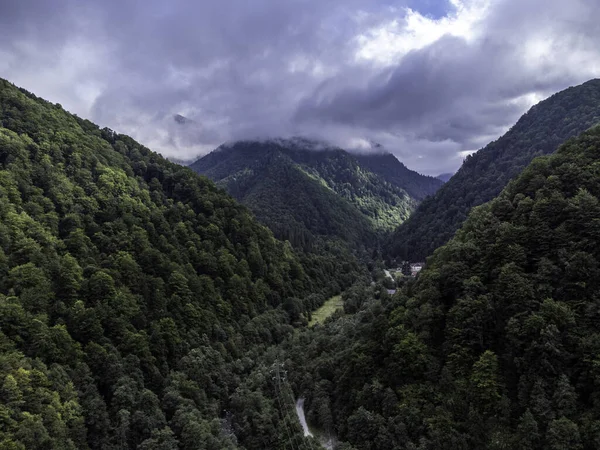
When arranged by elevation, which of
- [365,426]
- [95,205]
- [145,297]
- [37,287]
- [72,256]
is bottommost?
[365,426]

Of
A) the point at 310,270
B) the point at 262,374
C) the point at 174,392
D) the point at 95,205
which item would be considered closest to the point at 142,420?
the point at 174,392

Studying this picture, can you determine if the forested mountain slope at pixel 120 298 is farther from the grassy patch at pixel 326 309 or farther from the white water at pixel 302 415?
the grassy patch at pixel 326 309

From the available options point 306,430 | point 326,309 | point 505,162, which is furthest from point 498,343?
point 505,162

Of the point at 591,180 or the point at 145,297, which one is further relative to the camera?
the point at 145,297

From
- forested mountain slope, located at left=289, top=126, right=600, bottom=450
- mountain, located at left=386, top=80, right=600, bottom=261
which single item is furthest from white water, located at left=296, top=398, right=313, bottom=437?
mountain, located at left=386, top=80, right=600, bottom=261

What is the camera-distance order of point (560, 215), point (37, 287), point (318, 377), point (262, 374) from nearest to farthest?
1. point (560, 215)
2. point (37, 287)
3. point (318, 377)
4. point (262, 374)

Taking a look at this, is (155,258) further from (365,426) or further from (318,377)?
(365,426)
